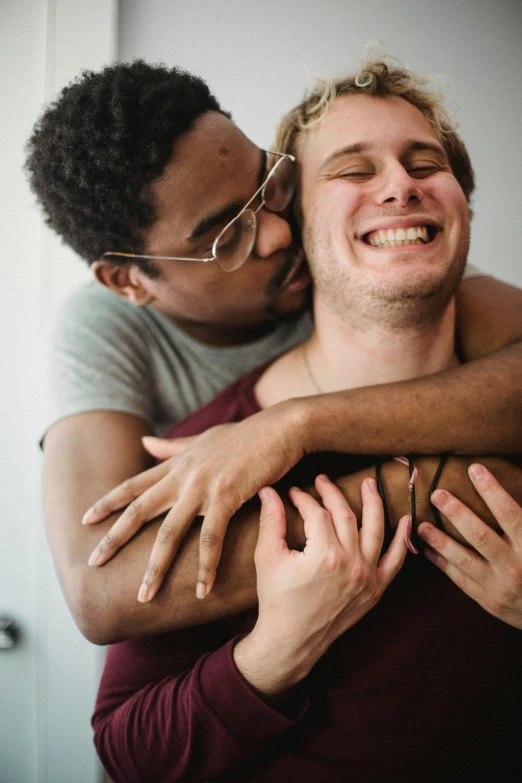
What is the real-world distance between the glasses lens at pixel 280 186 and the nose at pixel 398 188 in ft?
0.87

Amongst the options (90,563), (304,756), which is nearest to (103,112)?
(90,563)

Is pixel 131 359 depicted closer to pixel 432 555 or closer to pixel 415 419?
pixel 415 419

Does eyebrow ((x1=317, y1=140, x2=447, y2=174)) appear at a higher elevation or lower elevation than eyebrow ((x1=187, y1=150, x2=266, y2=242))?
higher

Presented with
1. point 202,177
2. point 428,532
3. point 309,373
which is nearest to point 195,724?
point 428,532

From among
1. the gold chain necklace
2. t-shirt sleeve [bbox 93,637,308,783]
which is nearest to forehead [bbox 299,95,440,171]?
the gold chain necklace

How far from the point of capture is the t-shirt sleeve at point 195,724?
0.97 m

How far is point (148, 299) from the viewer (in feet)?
4.87

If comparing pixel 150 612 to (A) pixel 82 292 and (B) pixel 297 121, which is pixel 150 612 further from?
(B) pixel 297 121

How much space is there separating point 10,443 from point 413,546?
4.54 feet

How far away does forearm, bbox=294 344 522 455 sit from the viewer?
1.01 m

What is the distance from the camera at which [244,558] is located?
0.97m

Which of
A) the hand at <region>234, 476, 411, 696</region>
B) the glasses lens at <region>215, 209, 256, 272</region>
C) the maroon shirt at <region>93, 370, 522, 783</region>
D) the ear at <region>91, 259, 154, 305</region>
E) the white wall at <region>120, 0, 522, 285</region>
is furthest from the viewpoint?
the white wall at <region>120, 0, 522, 285</region>

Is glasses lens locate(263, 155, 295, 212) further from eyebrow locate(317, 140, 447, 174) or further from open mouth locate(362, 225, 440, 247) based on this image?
open mouth locate(362, 225, 440, 247)

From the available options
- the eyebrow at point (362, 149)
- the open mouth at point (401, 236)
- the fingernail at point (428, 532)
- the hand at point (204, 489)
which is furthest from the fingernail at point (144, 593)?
the eyebrow at point (362, 149)
